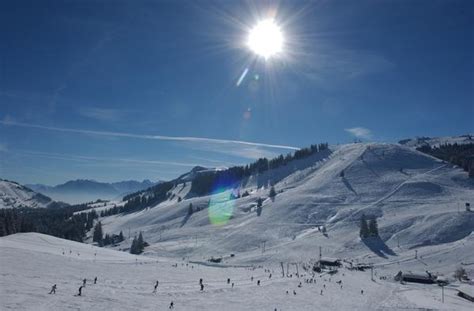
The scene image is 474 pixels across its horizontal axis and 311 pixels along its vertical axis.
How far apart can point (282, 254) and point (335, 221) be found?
40.3m

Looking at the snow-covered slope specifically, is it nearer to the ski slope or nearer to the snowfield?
the snowfield

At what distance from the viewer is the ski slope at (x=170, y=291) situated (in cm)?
3219

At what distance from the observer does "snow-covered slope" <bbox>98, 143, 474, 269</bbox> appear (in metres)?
109

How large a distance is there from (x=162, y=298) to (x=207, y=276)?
20571 millimetres

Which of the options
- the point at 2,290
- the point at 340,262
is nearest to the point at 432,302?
the point at 340,262

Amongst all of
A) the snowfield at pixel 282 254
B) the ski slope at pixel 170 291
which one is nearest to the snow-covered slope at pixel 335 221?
the snowfield at pixel 282 254

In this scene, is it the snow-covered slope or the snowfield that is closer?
the snowfield

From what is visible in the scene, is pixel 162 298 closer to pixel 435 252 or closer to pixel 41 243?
pixel 41 243

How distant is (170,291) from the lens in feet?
139

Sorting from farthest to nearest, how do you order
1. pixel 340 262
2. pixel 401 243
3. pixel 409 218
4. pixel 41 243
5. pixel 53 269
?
pixel 409 218 < pixel 401 243 < pixel 340 262 < pixel 41 243 < pixel 53 269

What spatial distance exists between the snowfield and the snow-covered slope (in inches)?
15.8

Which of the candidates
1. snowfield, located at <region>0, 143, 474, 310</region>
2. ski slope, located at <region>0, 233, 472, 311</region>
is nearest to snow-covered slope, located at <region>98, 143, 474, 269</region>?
snowfield, located at <region>0, 143, 474, 310</region>

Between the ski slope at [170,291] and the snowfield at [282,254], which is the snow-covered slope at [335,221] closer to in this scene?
the snowfield at [282,254]

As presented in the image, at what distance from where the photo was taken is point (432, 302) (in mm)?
51719
